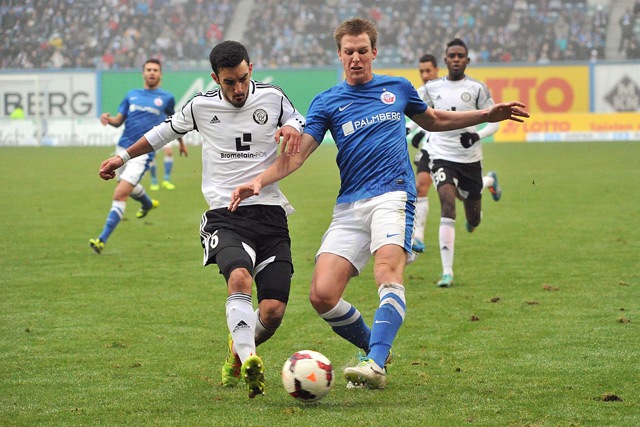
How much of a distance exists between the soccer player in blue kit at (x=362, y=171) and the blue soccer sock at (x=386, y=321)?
41 mm

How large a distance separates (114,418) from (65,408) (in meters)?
0.40

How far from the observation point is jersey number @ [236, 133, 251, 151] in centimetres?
619

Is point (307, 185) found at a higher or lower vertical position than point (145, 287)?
lower

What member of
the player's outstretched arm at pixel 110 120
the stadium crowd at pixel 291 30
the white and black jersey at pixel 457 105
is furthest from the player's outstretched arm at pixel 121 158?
the stadium crowd at pixel 291 30

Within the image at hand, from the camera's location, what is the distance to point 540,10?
44.9 metres

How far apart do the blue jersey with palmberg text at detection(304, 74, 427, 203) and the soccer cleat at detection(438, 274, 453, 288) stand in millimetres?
3774

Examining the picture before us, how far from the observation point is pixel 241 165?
6215 mm

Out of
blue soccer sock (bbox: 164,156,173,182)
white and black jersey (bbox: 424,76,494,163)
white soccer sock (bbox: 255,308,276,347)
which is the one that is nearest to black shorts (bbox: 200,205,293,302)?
white soccer sock (bbox: 255,308,276,347)

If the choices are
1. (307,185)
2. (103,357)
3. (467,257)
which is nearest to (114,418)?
(103,357)

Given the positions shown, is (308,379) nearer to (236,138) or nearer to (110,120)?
(236,138)

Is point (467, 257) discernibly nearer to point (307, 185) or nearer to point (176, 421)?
point (176, 421)

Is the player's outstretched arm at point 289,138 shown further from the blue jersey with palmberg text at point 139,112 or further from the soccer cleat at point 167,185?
the soccer cleat at point 167,185

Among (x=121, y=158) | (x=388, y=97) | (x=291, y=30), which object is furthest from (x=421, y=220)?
(x=291, y=30)

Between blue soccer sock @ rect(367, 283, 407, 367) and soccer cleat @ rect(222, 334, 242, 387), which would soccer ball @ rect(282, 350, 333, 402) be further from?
soccer cleat @ rect(222, 334, 242, 387)
